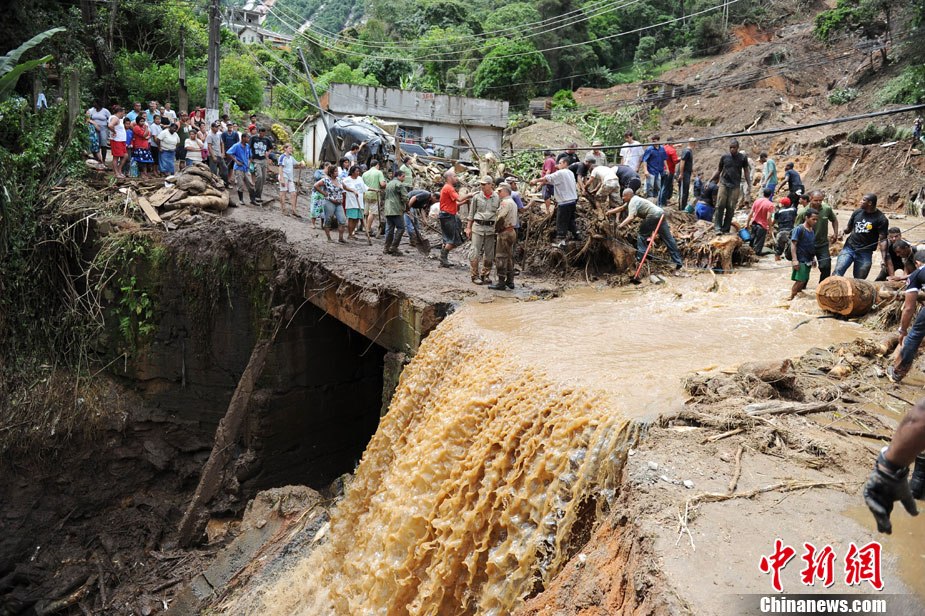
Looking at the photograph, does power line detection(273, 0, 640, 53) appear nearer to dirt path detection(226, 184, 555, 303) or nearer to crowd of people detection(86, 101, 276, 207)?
crowd of people detection(86, 101, 276, 207)

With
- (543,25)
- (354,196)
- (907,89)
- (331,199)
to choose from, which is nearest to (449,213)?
→ (354,196)

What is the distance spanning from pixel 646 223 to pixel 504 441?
265 inches

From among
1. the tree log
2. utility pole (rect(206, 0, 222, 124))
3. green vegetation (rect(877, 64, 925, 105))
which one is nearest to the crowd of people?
utility pole (rect(206, 0, 222, 124))

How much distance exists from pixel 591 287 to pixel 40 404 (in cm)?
1025

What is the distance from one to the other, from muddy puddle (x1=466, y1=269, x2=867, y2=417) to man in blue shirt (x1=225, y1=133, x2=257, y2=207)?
825cm

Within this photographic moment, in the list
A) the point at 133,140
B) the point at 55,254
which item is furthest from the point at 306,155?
the point at 55,254

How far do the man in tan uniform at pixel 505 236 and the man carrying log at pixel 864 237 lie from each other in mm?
4821

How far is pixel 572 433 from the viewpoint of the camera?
202 inches

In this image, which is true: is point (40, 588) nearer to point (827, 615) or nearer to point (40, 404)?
point (40, 404)

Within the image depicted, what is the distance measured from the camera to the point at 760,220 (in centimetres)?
1265

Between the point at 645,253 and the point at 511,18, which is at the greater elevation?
the point at 511,18

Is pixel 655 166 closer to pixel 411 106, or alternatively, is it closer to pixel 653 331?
pixel 653 331

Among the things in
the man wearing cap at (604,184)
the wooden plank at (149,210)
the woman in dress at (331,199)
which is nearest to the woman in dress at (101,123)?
the wooden plank at (149,210)

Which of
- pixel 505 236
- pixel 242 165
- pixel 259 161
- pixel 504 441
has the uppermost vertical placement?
pixel 259 161
